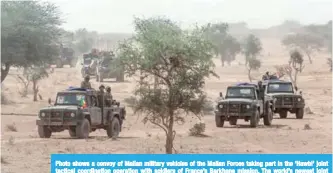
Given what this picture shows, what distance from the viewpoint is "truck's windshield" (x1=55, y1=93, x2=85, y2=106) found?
23.0 meters

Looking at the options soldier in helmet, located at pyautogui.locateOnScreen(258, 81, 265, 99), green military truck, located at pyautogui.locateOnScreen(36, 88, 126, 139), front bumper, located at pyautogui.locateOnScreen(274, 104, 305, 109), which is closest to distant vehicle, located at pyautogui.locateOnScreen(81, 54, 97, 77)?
front bumper, located at pyautogui.locateOnScreen(274, 104, 305, 109)

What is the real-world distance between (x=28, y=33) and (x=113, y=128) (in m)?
19.2

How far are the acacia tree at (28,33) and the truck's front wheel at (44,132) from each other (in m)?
18.1

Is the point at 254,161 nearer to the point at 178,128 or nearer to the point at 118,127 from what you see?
the point at 118,127

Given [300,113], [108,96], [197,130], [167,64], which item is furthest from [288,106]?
[167,64]

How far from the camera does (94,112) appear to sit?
914 inches

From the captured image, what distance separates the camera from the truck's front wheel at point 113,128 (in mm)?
23911

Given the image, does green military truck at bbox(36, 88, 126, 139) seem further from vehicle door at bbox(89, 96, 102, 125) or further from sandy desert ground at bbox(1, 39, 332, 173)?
sandy desert ground at bbox(1, 39, 332, 173)

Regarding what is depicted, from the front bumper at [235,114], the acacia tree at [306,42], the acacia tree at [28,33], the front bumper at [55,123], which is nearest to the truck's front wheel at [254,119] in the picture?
the front bumper at [235,114]

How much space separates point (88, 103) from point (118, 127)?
6.17ft

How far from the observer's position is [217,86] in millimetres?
65438

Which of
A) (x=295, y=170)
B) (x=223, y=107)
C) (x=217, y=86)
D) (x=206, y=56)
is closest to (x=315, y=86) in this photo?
(x=217, y=86)

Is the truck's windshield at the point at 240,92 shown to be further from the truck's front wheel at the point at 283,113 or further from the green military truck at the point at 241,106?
the truck's front wheel at the point at 283,113

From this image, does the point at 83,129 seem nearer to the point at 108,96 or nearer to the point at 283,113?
the point at 108,96
